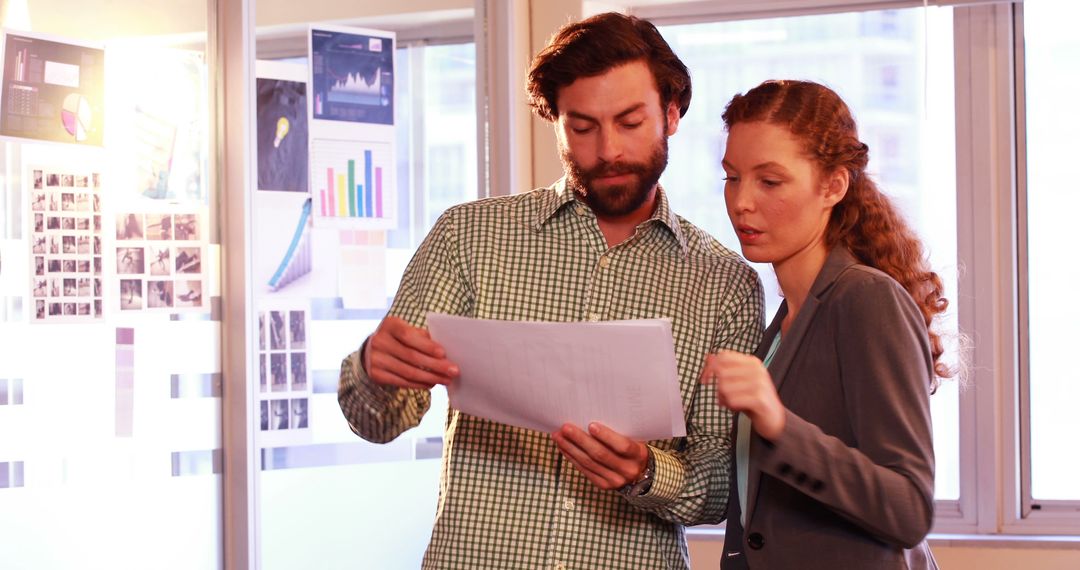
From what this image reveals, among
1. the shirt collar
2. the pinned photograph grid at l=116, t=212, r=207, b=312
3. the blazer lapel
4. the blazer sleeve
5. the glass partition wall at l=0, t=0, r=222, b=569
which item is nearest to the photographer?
the blazer sleeve

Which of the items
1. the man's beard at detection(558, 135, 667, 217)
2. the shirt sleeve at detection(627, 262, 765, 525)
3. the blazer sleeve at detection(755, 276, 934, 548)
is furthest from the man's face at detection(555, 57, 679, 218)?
the blazer sleeve at detection(755, 276, 934, 548)

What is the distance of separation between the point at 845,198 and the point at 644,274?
1.14 feet

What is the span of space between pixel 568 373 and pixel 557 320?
0.31 metres

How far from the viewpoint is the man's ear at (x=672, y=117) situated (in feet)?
5.54

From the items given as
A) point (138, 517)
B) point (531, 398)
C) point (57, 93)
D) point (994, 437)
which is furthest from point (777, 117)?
point (994, 437)

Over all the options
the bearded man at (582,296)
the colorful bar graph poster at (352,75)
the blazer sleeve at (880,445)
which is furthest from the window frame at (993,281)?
the blazer sleeve at (880,445)

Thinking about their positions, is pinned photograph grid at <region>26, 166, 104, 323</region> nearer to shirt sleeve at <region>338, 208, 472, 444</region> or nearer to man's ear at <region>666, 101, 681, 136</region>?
shirt sleeve at <region>338, 208, 472, 444</region>

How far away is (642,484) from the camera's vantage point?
4.56ft

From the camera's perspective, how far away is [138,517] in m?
2.57

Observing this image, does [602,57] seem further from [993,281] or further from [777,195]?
[993,281]

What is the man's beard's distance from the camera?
1.58 m

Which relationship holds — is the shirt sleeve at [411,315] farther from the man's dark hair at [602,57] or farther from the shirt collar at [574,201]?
the man's dark hair at [602,57]

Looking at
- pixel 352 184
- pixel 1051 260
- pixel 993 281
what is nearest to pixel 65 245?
pixel 352 184

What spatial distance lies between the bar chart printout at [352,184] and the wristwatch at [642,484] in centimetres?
174
